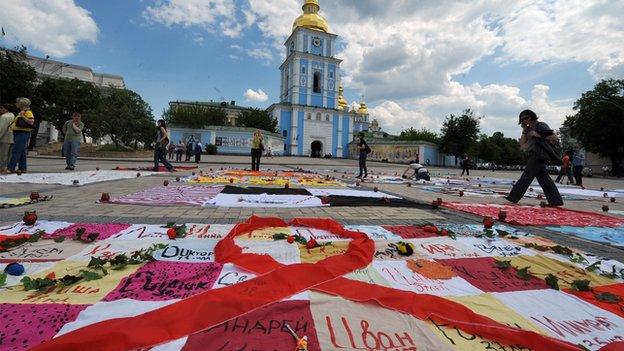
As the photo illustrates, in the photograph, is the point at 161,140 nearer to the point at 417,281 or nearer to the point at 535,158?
the point at 535,158

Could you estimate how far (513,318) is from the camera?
6.86 feet

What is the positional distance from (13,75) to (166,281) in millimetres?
41536

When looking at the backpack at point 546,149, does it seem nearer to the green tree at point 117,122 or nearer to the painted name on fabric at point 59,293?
the painted name on fabric at point 59,293

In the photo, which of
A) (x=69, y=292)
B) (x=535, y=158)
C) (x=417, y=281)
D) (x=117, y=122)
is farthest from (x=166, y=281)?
(x=117, y=122)

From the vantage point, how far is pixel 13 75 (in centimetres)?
3291

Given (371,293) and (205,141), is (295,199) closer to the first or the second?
(371,293)

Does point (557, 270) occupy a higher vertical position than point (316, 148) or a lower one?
lower

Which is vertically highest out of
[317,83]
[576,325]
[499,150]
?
[317,83]

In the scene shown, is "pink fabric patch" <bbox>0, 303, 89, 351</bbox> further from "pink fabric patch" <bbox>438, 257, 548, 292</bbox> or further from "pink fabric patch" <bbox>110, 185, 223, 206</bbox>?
"pink fabric patch" <bbox>110, 185, 223, 206</bbox>

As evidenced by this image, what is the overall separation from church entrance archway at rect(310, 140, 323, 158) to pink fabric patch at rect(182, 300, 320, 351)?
61.0 metres

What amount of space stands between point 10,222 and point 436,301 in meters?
4.50

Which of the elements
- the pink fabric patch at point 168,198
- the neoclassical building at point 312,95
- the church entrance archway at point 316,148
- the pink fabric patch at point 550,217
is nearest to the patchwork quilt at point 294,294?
the pink fabric patch at point 550,217

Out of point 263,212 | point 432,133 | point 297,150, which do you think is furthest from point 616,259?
point 432,133

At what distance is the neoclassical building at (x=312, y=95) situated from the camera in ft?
198
